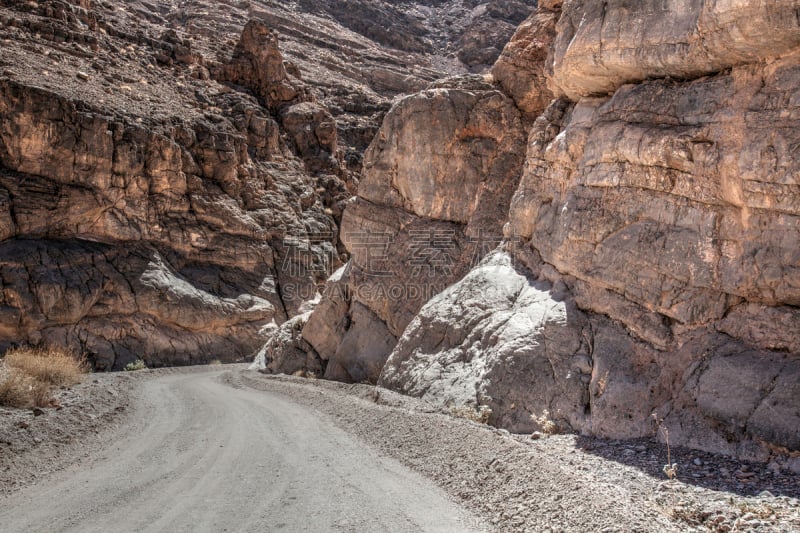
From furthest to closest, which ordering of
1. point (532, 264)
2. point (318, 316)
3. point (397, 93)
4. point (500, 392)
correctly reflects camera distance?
point (397, 93)
point (318, 316)
point (532, 264)
point (500, 392)

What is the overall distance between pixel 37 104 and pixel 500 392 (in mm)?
31242

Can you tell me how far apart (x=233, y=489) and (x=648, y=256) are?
272 inches

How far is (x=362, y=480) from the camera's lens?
22.3 ft

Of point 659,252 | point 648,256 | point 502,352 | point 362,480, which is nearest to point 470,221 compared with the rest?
point 502,352

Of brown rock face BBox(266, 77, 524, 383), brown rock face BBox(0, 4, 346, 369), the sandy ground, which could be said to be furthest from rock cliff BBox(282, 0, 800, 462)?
brown rock face BBox(0, 4, 346, 369)

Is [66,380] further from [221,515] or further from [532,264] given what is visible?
[532,264]

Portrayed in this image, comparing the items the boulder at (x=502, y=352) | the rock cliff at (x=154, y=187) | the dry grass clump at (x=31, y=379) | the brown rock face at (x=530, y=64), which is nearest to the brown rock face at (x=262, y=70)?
the rock cliff at (x=154, y=187)

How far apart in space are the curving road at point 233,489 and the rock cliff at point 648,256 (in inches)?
109

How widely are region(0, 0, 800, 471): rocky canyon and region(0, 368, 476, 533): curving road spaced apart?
2.75m

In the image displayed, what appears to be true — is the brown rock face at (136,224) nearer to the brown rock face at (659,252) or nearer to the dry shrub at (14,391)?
the dry shrub at (14,391)

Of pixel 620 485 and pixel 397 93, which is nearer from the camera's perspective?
pixel 620 485

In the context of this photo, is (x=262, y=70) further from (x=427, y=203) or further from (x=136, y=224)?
(x=427, y=203)

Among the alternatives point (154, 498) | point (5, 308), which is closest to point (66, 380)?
point (154, 498)

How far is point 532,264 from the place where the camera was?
449 inches
